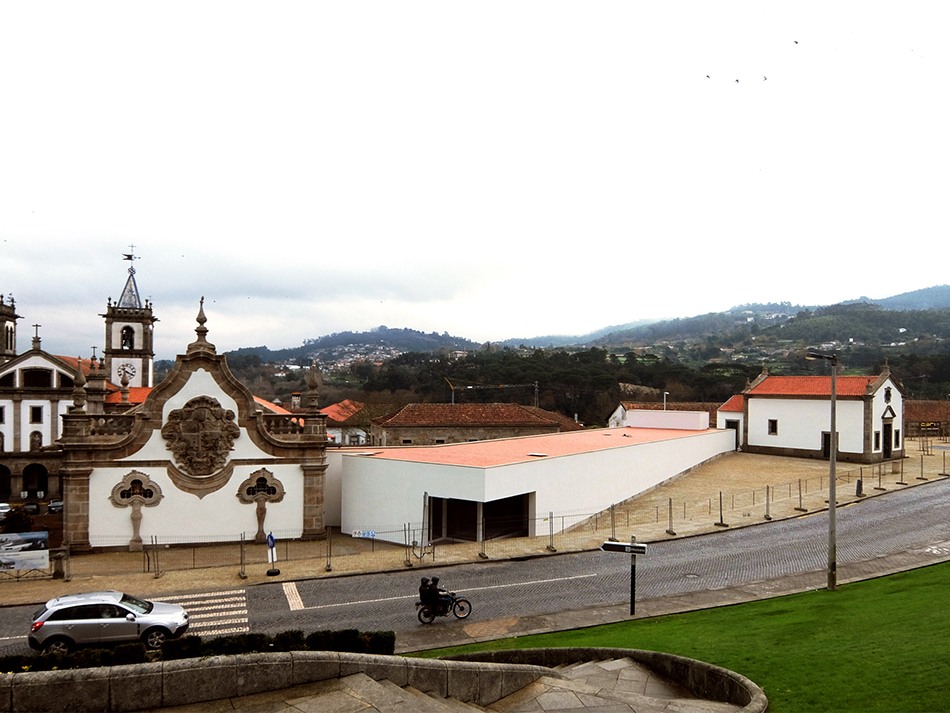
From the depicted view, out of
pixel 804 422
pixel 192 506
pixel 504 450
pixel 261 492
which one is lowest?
pixel 192 506

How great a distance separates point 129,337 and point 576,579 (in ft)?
196

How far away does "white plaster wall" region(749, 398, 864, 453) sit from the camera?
5284 centimetres

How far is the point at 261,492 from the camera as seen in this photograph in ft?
101

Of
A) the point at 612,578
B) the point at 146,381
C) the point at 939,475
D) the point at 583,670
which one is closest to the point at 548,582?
the point at 612,578

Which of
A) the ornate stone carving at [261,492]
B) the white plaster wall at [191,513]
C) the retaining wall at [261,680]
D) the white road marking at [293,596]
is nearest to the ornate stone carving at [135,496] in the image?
the white plaster wall at [191,513]

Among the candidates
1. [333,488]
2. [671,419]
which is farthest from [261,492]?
[671,419]

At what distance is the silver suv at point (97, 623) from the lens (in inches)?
624

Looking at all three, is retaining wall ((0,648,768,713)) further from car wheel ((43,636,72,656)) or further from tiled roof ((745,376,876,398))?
tiled roof ((745,376,876,398))

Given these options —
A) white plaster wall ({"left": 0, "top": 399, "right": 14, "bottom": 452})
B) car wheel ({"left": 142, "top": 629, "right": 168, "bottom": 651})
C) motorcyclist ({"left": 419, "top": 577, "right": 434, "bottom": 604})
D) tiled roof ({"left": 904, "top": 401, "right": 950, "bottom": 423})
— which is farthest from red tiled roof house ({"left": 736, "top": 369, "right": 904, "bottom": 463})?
white plaster wall ({"left": 0, "top": 399, "right": 14, "bottom": 452})

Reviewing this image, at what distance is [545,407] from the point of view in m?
102

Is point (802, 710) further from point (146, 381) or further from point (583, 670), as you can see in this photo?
point (146, 381)

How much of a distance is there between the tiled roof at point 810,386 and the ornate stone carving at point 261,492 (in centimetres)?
4382

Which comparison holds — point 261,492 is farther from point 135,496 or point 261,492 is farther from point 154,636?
point 154,636

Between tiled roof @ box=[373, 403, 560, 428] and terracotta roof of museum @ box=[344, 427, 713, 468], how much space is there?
11639 millimetres
